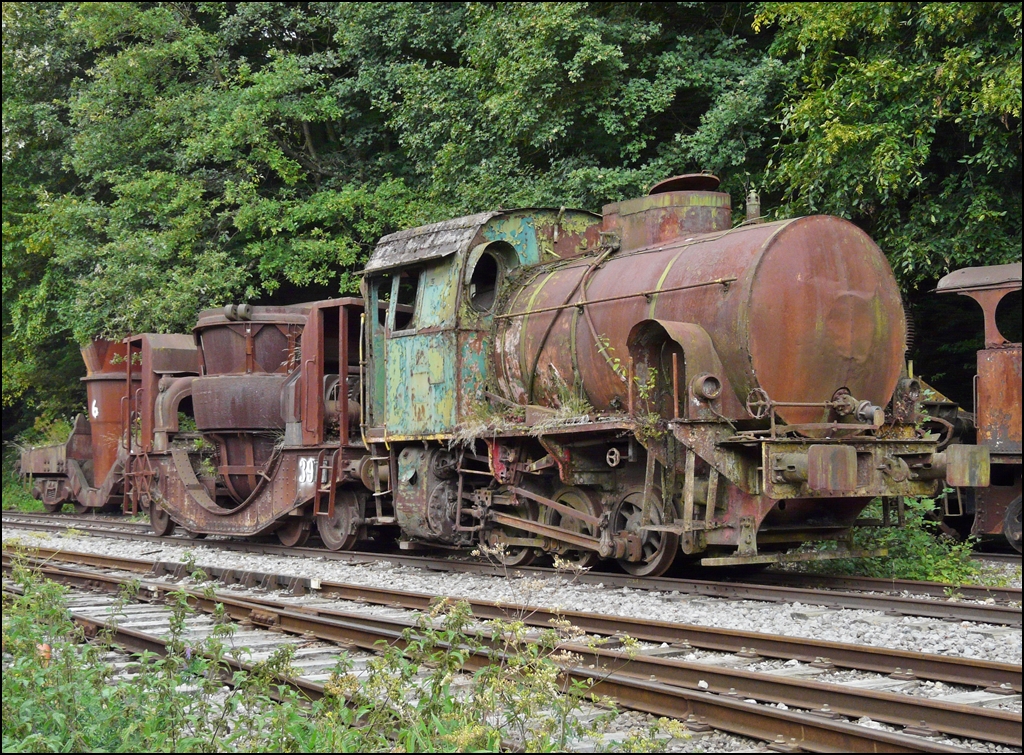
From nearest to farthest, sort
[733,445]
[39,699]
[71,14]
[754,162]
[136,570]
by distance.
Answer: [39,699] → [733,445] → [136,570] → [754,162] → [71,14]

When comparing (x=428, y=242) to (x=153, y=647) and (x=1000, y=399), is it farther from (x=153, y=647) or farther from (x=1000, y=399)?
(x=1000, y=399)

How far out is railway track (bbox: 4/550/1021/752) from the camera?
483cm

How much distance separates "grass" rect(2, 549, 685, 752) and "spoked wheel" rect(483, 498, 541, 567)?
487 centimetres

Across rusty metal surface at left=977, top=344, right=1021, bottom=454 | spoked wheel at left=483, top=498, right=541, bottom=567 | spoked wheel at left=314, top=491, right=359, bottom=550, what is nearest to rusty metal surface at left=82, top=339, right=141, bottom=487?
spoked wheel at left=314, top=491, right=359, bottom=550

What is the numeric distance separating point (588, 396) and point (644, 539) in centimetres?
153

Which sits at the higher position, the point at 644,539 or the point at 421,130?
the point at 421,130

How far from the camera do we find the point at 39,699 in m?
4.99

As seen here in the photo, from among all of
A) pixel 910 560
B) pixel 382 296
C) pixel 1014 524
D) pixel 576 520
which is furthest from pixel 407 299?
pixel 1014 524

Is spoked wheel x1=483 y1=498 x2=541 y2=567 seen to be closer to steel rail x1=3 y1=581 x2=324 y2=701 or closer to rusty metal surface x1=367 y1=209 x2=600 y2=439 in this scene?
rusty metal surface x1=367 y1=209 x2=600 y2=439

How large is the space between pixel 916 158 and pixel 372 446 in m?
7.49

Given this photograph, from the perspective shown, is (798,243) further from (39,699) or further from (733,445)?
(39,699)

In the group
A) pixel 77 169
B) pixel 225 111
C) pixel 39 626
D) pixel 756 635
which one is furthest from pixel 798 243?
pixel 77 169

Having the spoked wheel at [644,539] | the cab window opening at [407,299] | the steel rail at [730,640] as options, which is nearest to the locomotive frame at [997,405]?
the spoked wheel at [644,539]

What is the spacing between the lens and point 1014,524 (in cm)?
1124
